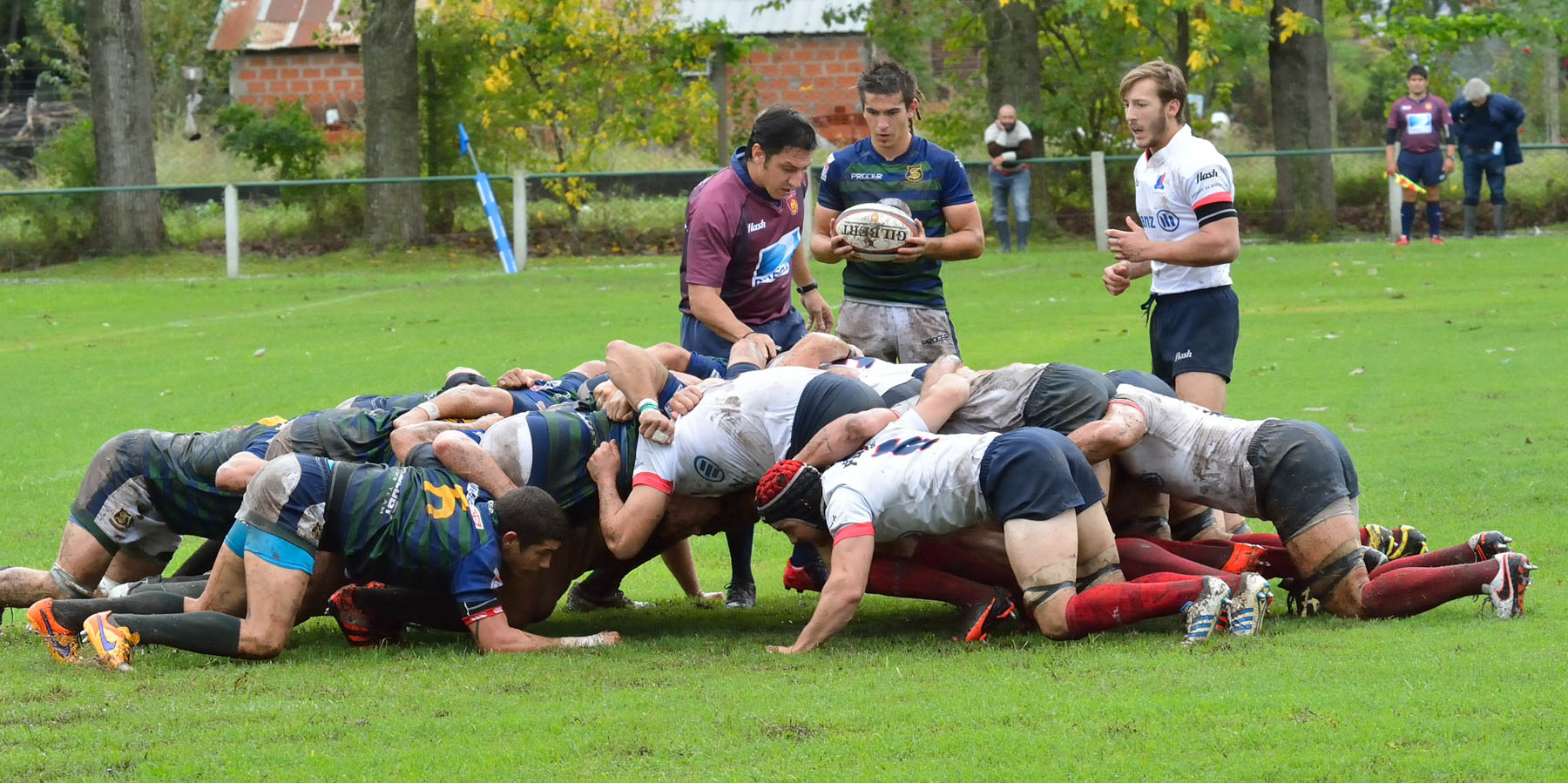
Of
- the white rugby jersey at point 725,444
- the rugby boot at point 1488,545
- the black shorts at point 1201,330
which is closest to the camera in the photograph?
the rugby boot at point 1488,545

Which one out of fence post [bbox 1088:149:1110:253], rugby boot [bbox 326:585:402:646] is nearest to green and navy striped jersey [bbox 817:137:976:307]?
rugby boot [bbox 326:585:402:646]

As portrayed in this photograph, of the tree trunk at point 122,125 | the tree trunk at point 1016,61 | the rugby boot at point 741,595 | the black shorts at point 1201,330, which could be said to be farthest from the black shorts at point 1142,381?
the tree trunk at point 122,125

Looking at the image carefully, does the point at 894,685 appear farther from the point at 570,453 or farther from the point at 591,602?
the point at 591,602

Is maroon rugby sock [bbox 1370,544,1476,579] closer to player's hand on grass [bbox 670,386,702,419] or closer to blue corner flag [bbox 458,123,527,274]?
player's hand on grass [bbox 670,386,702,419]

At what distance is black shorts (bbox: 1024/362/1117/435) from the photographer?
6.17 metres

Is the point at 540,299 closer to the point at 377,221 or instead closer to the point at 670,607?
the point at 377,221

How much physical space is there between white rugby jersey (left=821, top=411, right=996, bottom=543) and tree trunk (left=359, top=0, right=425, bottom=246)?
63.6 ft

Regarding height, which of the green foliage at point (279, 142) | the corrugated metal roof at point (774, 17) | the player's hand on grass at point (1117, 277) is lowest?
the player's hand on grass at point (1117, 277)

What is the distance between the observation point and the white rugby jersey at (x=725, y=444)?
6.13 meters

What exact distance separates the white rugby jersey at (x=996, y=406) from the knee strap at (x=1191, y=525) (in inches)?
A: 38.9

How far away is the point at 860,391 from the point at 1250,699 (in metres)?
2.06

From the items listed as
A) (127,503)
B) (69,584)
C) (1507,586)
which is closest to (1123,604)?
(1507,586)

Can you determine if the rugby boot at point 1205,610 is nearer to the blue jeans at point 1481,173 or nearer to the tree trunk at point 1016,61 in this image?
the blue jeans at point 1481,173

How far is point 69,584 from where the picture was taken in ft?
21.2
